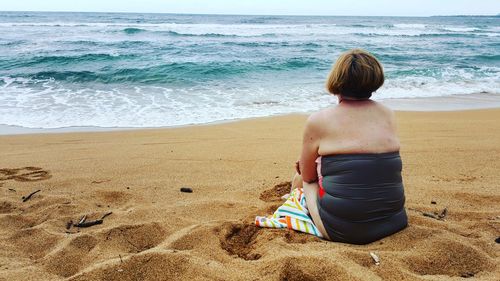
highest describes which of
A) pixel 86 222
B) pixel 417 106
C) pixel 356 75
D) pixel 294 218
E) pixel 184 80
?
pixel 356 75

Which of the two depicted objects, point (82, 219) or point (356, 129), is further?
point (82, 219)

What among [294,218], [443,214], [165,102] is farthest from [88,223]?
[165,102]

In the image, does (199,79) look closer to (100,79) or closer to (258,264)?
(100,79)

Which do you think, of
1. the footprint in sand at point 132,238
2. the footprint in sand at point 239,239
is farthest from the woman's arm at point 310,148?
the footprint in sand at point 132,238

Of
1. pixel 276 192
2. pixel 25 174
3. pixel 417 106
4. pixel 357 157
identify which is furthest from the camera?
pixel 417 106

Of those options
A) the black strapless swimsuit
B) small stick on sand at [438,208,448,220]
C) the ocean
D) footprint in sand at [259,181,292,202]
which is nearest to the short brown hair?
the black strapless swimsuit

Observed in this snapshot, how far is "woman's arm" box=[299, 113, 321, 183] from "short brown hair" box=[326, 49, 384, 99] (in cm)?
25

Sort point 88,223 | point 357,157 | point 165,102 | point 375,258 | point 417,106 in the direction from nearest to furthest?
1. point 375,258
2. point 357,157
3. point 88,223
4. point 417,106
5. point 165,102

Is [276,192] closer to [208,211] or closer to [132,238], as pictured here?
[208,211]

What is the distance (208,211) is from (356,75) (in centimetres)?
171

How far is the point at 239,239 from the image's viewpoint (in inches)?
113

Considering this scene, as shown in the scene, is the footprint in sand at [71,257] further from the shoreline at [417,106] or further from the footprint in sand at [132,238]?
the shoreline at [417,106]

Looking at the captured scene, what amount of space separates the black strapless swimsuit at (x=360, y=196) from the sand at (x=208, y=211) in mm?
97

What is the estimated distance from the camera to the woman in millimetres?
2508
